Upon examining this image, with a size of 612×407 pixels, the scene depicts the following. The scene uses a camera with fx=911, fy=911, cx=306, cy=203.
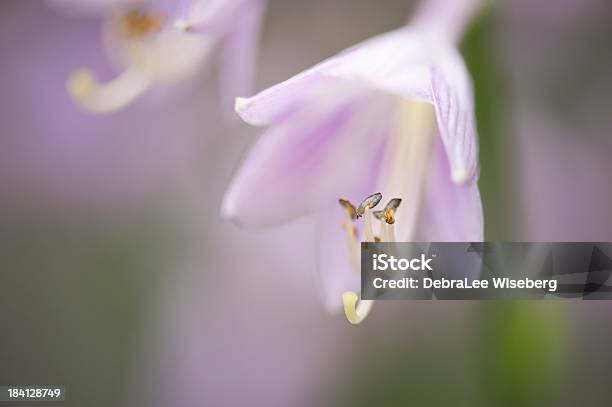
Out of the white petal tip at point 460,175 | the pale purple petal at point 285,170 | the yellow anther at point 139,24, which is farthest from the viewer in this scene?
the yellow anther at point 139,24

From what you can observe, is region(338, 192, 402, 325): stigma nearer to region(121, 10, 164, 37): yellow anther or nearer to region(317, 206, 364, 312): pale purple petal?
region(317, 206, 364, 312): pale purple petal

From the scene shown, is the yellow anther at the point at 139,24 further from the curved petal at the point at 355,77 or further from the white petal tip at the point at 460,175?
the white petal tip at the point at 460,175

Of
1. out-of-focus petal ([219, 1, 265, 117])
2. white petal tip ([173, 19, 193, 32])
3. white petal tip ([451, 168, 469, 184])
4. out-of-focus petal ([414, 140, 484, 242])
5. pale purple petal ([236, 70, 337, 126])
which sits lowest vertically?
white petal tip ([451, 168, 469, 184])

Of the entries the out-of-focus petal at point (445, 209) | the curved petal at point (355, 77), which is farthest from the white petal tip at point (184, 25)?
the out-of-focus petal at point (445, 209)

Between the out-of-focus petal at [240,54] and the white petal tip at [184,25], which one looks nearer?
the white petal tip at [184,25]

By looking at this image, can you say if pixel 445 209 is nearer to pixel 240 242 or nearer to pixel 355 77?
pixel 355 77

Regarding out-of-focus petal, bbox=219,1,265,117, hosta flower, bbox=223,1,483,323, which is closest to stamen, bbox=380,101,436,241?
hosta flower, bbox=223,1,483,323

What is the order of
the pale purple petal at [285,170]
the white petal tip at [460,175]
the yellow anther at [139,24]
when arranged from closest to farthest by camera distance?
the white petal tip at [460,175]
the pale purple petal at [285,170]
the yellow anther at [139,24]
